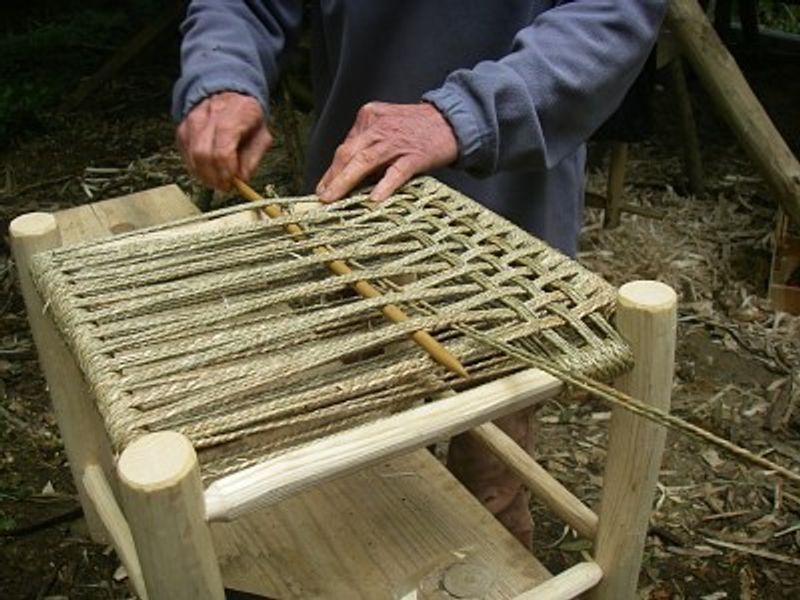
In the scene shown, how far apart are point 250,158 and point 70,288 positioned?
370 millimetres

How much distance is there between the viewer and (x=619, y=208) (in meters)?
3.00

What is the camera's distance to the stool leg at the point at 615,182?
283cm

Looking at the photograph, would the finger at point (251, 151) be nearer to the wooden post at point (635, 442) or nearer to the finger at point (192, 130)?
the finger at point (192, 130)

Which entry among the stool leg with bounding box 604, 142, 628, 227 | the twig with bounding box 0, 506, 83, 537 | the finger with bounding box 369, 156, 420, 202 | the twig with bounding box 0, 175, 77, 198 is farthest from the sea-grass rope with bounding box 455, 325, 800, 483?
the twig with bounding box 0, 175, 77, 198

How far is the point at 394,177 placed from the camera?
1.05 metres

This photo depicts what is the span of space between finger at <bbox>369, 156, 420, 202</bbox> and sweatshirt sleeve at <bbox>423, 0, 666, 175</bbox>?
0.19ft

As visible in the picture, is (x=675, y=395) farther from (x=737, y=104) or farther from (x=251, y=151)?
Answer: (x=251, y=151)

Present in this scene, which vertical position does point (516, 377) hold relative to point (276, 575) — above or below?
above

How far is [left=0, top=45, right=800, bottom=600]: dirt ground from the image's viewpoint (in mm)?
1813

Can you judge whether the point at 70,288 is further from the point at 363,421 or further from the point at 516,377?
the point at 516,377

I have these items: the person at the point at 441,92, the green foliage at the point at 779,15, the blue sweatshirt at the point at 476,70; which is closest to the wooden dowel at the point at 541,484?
the person at the point at 441,92

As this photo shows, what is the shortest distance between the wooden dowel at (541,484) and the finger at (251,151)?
44 cm

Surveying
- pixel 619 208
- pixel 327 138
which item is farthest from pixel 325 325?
pixel 619 208

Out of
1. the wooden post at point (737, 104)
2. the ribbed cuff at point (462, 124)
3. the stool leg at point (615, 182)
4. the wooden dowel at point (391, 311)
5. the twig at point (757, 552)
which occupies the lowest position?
the twig at point (757, 552)
